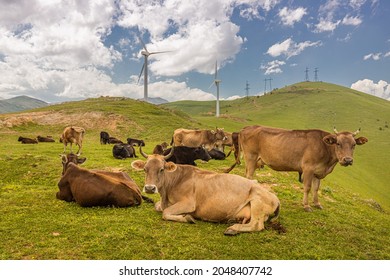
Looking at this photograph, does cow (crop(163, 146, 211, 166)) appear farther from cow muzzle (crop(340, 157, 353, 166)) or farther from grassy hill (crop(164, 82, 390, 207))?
grassy hill (crop(164, 82, 390, 207))

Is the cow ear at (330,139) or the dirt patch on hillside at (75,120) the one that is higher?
the dirt patch on hillside at (75,120)

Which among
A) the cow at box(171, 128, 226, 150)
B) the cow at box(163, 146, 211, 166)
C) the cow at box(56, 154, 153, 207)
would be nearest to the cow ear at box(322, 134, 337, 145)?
the cow at box(56, 154, 153, 207)

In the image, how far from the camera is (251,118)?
8162cm

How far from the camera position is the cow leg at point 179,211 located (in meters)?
7.88

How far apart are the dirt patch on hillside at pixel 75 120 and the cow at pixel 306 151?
113 feet

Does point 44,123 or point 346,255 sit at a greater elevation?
point 44,123

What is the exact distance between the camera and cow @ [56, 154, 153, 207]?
899cm

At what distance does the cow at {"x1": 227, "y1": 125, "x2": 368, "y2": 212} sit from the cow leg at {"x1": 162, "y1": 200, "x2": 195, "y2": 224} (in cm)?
323

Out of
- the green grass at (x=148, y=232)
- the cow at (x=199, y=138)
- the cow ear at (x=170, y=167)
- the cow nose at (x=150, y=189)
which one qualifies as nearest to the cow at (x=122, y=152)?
the cow at (x=199, y=138)

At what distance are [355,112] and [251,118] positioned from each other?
28580 mm

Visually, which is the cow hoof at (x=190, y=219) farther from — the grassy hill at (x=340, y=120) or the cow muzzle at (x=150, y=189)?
the grassy hill at (x=340, y=120)

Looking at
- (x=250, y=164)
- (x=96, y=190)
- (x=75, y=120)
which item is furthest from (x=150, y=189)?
(x=75, y=120)

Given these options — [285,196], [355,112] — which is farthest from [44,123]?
[355,112]
